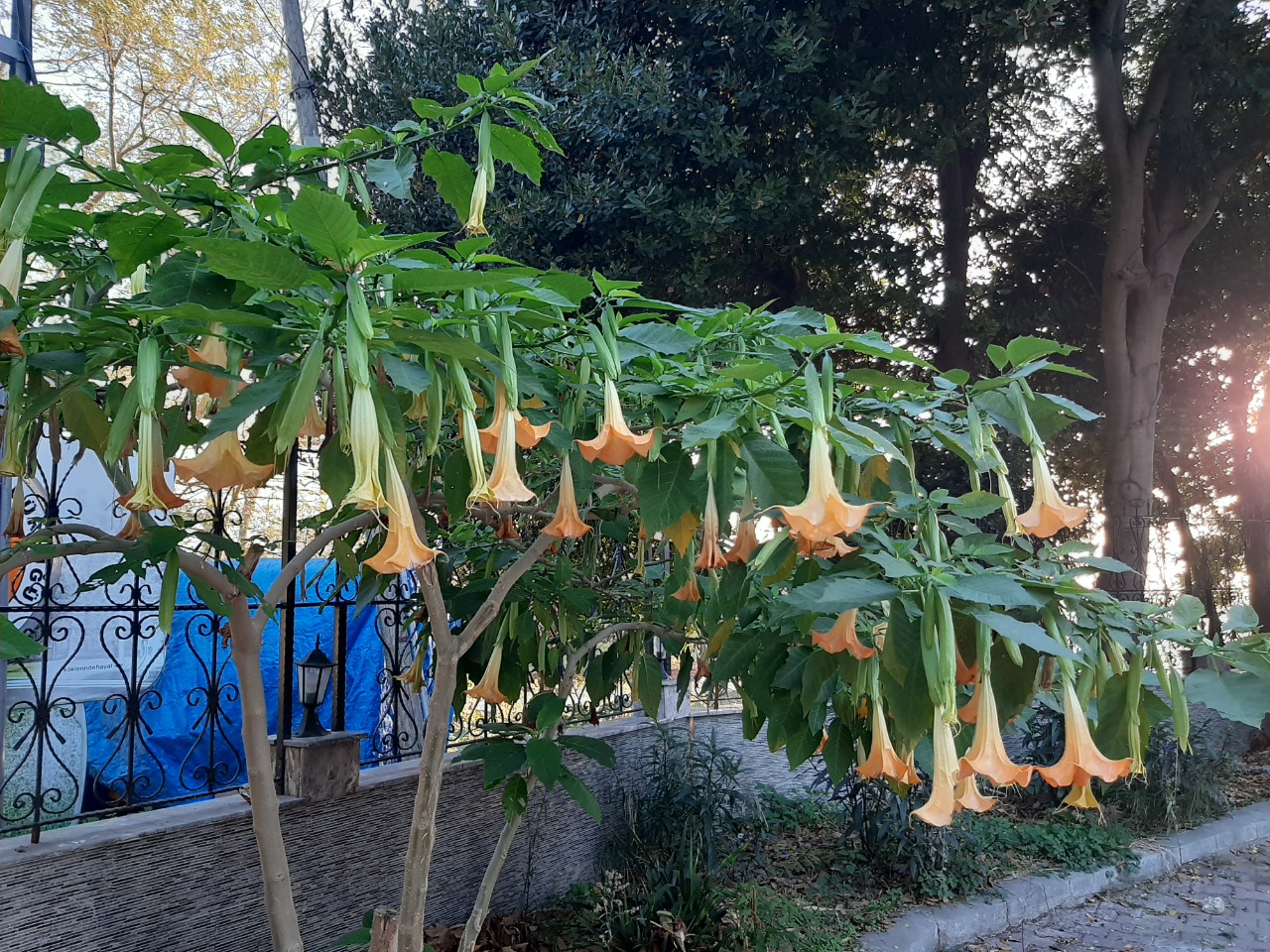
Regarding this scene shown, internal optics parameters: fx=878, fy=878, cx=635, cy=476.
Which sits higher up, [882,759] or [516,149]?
[516,149]

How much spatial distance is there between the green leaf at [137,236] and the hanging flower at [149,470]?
200 mm

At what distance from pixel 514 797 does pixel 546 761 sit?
18 centimetres

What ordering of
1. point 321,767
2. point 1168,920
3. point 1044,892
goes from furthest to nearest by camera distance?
point 1044,892, point 1168,920, point 321,767

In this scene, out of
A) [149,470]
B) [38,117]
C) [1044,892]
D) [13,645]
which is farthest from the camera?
[1044,892]

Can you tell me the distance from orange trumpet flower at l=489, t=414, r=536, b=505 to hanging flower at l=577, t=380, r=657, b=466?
0.10m

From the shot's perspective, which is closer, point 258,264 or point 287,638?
point 258,264

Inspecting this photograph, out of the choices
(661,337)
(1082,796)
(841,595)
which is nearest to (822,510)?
(841,595)

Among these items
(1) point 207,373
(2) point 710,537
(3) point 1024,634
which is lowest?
(3) point 1024,634

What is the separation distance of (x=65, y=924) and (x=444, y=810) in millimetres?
1323

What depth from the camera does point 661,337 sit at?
1379mm

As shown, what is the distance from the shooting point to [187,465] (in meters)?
1.20

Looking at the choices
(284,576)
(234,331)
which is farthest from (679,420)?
(284,576)

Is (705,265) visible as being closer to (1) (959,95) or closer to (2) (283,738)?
(1) (959,95)

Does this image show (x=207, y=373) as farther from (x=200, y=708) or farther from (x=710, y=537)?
(x=200, y=708)
